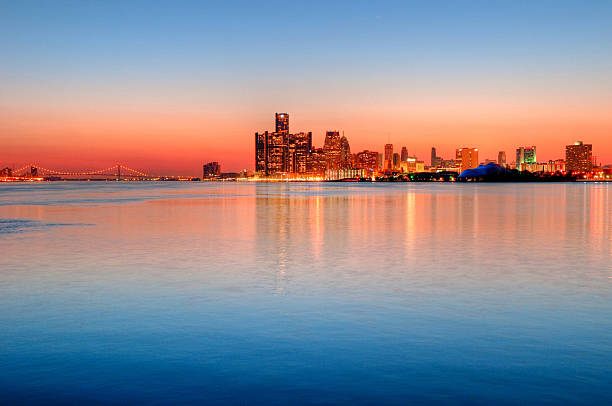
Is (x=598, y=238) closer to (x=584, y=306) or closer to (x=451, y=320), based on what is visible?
(x=584, y=306)

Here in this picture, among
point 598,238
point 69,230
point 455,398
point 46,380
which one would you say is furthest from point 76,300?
point 598,238

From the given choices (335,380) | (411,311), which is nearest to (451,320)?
(411,311)

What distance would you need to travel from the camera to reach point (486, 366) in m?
7.82

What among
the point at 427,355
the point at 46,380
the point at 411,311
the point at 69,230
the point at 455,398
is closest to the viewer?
the point at 455,398

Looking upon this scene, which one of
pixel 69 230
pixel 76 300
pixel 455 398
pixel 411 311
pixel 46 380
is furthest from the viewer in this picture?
pixel 69 230

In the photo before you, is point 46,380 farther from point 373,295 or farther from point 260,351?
point 373,295

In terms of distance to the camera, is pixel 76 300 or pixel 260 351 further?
pixel 76 300

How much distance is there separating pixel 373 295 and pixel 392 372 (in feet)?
17.2

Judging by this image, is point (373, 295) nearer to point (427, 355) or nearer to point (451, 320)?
point (451, 320)

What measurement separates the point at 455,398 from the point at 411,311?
4506 millimetres

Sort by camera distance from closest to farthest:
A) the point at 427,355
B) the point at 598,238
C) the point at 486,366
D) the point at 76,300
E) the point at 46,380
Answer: the point at 46,380, the point at 486,366, the point at 427,355, the point at 76,300, the point at 598,238

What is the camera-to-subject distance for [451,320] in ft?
34.1

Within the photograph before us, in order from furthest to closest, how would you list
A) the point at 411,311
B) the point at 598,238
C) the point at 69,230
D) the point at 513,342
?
the point at 69,230, the point at 598,238, the point at 411,311, the point at 513,342

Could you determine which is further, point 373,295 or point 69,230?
point 69,230
